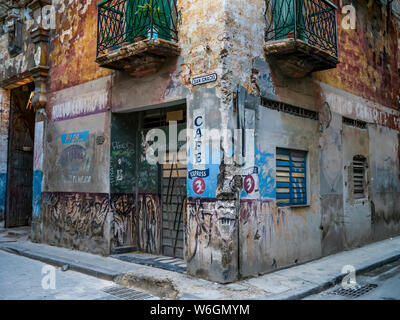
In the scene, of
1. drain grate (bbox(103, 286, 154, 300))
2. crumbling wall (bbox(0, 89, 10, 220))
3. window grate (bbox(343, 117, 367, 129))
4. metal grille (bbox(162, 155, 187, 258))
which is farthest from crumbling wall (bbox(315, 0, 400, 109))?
crumbling wall (bbox(0, 89, 10, 220))

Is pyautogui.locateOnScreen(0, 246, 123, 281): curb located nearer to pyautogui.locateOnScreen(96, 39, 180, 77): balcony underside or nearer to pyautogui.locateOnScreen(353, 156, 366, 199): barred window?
pyautogui.locateOnScreen(96, 39, 180, 77): balcony underside

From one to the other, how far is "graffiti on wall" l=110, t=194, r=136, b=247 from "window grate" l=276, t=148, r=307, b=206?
365 cm

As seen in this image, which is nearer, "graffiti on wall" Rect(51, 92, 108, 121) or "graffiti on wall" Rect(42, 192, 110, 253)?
"graffiti on wall" Rect(42, 192, 110, 253)

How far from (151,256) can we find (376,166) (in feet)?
24.3

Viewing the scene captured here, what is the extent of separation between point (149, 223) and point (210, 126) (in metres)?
3.43

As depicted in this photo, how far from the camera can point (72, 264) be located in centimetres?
788

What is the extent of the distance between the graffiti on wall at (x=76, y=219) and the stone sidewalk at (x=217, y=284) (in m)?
0.34

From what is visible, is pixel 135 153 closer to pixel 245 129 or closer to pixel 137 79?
pixel 137 79

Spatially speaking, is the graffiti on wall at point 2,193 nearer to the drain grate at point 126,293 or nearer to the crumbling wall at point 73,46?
the crumbling wall at point 73,46

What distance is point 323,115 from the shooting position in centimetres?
922

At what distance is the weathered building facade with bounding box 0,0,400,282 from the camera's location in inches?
266

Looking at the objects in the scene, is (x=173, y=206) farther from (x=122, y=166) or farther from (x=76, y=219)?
(x=76, y=219)
